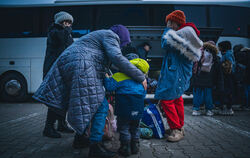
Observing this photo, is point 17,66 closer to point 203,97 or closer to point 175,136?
point 203,97

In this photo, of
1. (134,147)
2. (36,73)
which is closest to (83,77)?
(134,147)

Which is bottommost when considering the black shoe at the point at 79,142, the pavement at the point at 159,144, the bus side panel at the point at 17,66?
the pavement at the point at 159,144

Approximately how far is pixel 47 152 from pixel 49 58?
1.54 metres

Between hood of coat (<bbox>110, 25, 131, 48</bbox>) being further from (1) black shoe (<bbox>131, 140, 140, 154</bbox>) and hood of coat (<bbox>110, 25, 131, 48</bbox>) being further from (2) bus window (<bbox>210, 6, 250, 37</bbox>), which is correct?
(2) bus window (<bbox>210, 6, 250, 37</bbox>)

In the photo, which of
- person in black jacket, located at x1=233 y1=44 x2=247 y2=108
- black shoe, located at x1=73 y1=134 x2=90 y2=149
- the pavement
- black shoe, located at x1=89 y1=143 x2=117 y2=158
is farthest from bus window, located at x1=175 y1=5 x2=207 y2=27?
black shoe, located at x1=89 y1=143 x2=117 y2=158

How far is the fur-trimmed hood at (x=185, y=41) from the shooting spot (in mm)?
3291

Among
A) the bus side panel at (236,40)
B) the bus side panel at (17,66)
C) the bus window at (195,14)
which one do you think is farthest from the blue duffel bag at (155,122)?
the bus side panel at (17,66)

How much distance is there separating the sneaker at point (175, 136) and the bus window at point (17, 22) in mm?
7381

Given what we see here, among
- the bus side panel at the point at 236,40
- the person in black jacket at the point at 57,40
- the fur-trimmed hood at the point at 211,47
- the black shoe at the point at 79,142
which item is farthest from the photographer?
the bus side panel at the point at 236,40

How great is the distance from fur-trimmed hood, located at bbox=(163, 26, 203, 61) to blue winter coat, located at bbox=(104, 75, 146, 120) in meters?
1.01

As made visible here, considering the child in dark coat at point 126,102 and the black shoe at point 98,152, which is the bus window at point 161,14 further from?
the black shoe at point 98,152

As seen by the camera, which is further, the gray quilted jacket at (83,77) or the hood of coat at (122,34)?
the hood of coat at (122,34)

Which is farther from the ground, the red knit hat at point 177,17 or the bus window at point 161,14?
the bus window at point 161,14

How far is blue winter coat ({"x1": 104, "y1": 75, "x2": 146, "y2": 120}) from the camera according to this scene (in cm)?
263
